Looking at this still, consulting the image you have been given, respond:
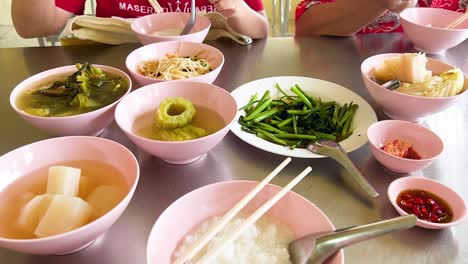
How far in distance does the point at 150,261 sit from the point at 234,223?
193 millimetres

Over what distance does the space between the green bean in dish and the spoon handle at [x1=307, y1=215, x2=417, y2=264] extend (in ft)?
1.24

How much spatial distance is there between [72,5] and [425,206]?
1723 millimetres

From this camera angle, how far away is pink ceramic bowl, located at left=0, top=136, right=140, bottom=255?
0.68 metres

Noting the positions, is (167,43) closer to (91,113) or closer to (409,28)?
(91,113)

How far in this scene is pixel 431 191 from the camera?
0.91 m

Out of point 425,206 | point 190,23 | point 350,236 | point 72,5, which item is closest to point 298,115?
point 425,206

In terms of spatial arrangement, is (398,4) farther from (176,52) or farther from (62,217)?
(62,217)

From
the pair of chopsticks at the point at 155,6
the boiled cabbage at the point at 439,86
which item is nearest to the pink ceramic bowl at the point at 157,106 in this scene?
the boiled cabbage at the point at 439,86

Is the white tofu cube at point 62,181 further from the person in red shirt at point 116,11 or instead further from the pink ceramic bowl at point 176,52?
the person in red shirt at point 116,11

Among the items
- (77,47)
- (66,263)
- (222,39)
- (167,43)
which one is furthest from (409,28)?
(66,263)

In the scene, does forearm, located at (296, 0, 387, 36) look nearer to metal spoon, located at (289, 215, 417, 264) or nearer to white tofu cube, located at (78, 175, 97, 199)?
metal spoon, located at (289, 215, 417, 264)

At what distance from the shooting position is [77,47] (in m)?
1.68

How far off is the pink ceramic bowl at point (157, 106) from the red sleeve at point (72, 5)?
1.00m

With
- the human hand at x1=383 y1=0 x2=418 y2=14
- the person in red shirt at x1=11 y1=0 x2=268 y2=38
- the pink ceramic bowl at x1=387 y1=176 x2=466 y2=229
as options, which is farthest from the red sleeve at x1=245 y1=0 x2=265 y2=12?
the pink ceramic bowl at x1=387 y1=176 x2=466 y2=229
